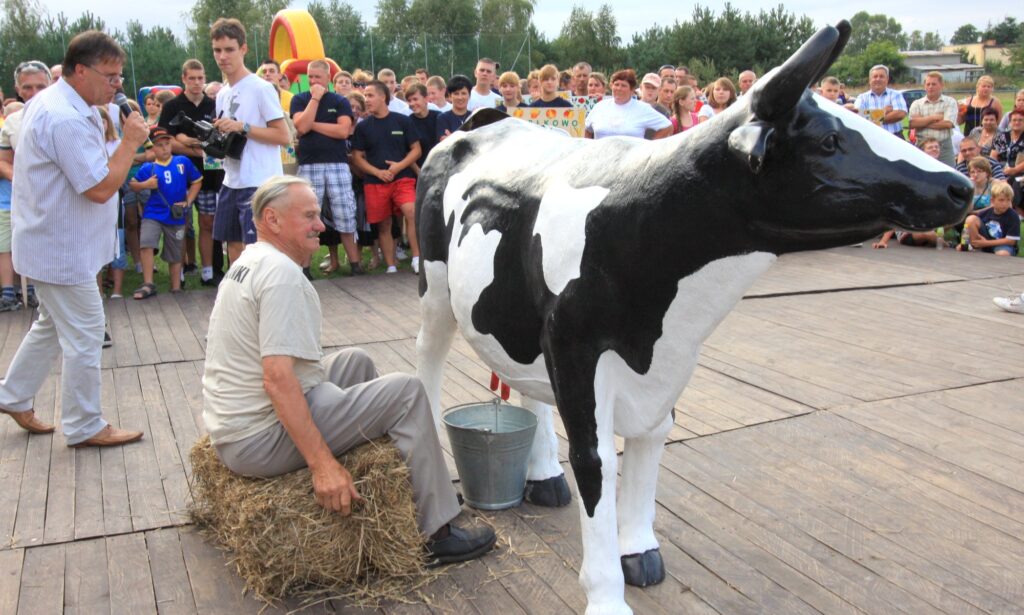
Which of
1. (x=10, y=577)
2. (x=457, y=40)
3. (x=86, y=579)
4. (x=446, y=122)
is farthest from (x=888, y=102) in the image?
(x=457, y=40)

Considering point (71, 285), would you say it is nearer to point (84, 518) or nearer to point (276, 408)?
point (84, 518)

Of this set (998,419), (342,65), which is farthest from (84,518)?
(342,65)

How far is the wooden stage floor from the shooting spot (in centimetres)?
297

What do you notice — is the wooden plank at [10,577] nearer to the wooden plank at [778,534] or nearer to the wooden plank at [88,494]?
the wooden plank at [88,494]

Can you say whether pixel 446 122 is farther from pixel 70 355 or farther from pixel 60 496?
pixel 60 496

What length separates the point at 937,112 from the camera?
35.7 feet

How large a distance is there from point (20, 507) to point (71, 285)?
3.48ft

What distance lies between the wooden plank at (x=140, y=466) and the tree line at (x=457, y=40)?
65.8 feet

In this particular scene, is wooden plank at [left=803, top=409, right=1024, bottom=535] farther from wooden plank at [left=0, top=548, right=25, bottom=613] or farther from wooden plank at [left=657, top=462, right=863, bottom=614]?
wooden plank at [left=0, top=548, right=25, bottom=613]

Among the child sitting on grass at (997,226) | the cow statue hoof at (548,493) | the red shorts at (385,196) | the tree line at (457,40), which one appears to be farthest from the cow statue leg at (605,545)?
the tree line at (457,40)

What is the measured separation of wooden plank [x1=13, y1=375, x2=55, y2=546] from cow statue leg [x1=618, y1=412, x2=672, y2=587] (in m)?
2.20

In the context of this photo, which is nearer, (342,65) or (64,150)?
(64,150)

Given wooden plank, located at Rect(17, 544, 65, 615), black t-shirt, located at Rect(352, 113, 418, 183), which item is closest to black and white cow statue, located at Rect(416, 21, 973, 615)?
wooden plank, located at Rect(17, 544, 65, 615)

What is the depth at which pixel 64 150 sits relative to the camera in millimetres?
4016
